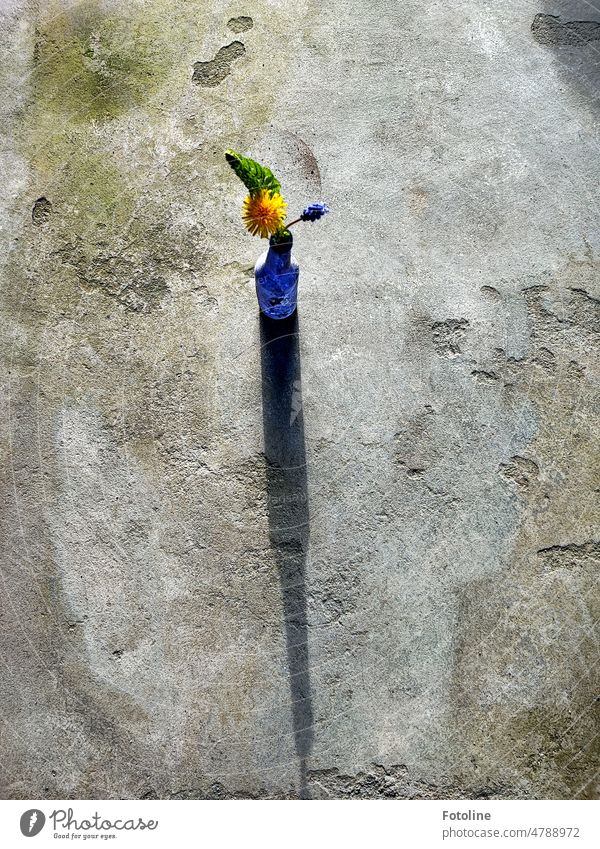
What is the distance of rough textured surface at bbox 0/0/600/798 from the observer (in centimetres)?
322

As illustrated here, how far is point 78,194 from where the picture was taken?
379 cm

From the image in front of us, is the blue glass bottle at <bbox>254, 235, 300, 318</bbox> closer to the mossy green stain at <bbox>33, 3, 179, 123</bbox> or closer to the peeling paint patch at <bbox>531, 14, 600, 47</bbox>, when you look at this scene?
the mossy green stain at <bbox>33, 3, 179, 123</bbox>

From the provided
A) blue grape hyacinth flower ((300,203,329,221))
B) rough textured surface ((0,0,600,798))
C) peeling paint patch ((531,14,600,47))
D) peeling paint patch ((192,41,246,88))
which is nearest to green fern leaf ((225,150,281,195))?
blue grape hyacinth flower ((300,203,329,221))

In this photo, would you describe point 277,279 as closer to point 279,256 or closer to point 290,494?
point 279,256

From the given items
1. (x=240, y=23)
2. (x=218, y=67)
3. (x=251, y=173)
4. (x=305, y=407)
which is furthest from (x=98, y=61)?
(x=305, y=407)

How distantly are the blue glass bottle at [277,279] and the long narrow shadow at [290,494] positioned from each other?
0.68 feet

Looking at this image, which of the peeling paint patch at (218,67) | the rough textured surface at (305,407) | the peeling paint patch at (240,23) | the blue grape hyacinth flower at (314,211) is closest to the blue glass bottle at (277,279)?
the blue grape hyacinth flower at (314,211)

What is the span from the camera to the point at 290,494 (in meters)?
3.41

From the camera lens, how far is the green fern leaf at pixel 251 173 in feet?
8.77

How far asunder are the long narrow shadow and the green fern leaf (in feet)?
3.13

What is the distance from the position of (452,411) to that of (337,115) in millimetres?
1929

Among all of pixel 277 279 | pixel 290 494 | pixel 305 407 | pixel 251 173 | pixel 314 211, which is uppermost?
pixel 251 173

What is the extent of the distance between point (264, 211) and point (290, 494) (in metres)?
1.44

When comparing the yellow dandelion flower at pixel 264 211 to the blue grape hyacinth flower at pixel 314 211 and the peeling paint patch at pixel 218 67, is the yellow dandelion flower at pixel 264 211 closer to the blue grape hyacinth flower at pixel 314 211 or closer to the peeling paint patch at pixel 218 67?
the blue grape hyacinth flower at pixel 314 211
